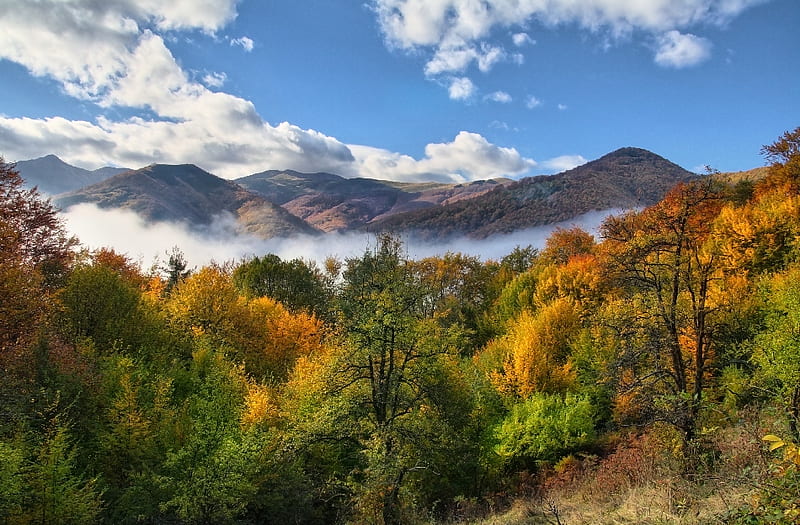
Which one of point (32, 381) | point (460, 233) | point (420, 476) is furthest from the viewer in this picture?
point (460, 233)

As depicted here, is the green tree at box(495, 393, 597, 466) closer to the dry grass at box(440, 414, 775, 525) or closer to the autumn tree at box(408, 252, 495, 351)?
the dry grass at box(440, 414, 775, 525)

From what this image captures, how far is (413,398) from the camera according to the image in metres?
16.5

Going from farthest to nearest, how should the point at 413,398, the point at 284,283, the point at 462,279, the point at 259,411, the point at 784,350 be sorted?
the point at 462,279
the point at 284,283
the point at 259,411
the point at 413,398
the point at 784,350

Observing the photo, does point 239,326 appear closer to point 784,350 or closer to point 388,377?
point 388,377

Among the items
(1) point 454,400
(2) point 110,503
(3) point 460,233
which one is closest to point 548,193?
(3) point 460,233

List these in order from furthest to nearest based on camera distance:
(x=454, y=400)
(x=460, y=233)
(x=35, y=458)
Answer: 1. (x=460, y=233)
2. (x=454, y=400)
3. (x=35, y=458)

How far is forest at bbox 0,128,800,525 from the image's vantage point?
1321 centimetres

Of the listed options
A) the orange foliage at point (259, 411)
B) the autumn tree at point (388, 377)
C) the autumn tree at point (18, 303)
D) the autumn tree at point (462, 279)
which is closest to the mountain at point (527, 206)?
the autumn tree at point (462, 279)

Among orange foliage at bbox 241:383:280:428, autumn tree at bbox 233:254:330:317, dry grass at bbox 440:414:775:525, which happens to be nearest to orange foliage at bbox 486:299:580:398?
dry grass at bbox 440:414:775:525

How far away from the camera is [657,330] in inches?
559

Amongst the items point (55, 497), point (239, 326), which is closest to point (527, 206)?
point (239, 326)

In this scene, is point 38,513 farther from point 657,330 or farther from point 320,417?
point 657,330

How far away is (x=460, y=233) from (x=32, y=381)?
482ft

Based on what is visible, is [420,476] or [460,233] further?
[460,233]
